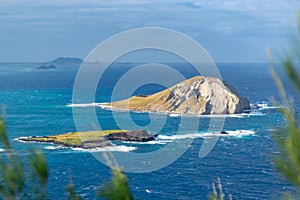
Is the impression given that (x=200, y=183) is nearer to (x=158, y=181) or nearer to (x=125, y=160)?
(x=158, y=181)

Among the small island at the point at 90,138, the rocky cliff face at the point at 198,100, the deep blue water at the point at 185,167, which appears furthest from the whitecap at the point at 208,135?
the rocky cliff face at the point at 198,100

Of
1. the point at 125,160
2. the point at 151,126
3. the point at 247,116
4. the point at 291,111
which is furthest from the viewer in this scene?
the point at 247,116

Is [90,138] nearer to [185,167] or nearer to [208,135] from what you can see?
[208,135]

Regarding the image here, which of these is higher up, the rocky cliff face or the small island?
the small island

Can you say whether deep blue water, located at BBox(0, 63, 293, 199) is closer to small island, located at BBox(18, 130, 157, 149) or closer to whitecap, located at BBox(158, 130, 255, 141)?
whitecap, located at BBox(158, 130, 255, 141)

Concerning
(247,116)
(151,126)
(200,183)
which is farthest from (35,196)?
(247,116)

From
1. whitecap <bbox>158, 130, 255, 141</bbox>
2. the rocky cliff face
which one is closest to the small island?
whitecap <bbox>158, 130, 255, 141</bbox>

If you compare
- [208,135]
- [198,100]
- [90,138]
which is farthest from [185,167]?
[198,100]

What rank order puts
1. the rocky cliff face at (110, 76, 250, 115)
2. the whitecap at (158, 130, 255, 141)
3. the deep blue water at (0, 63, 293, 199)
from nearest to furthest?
1. the deep blue water at (0, 63, 293, 199)
2. the whitecap at (158, 130, 255, 141)
3. the rocky cliff face at (110, 76, 250, 115)
